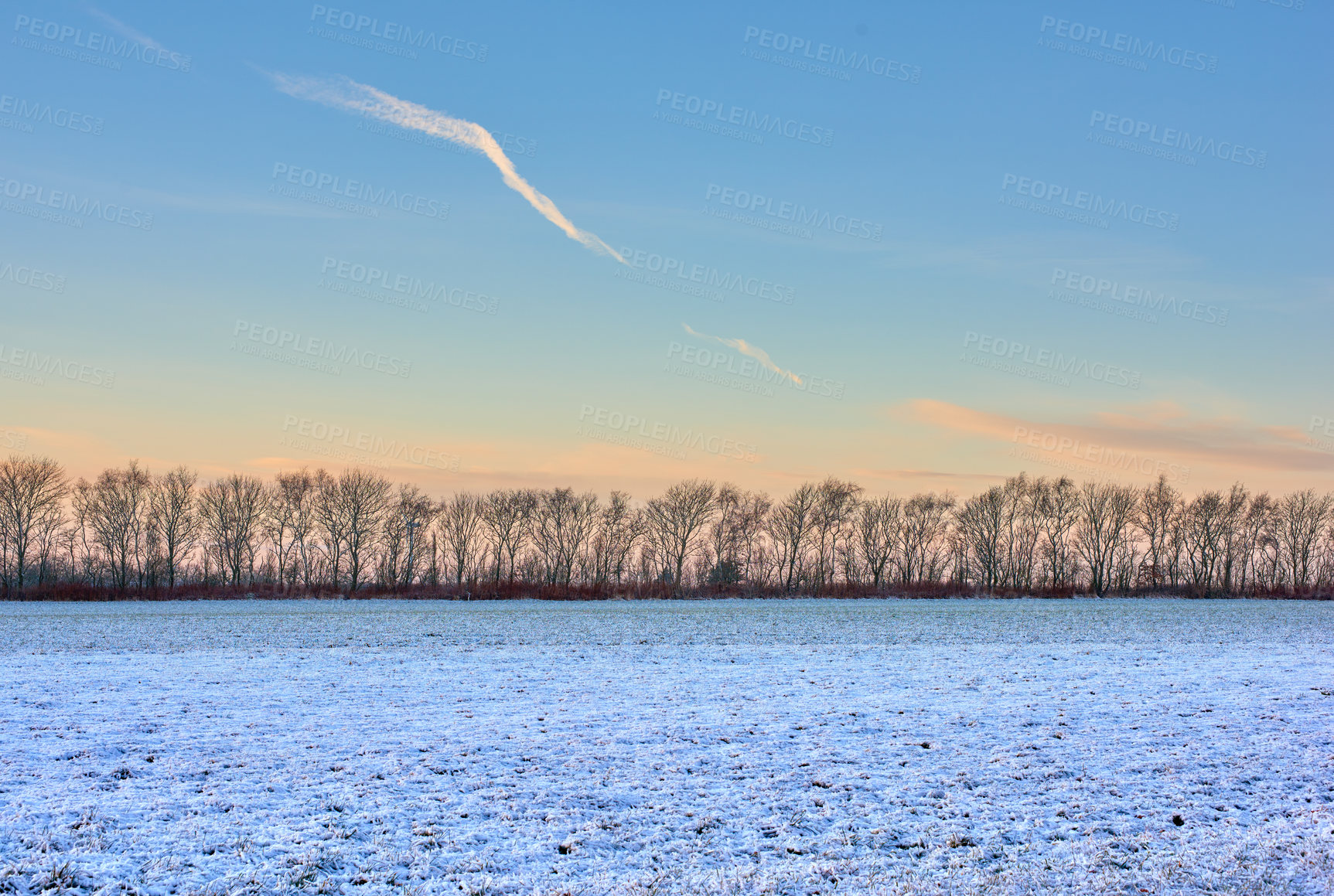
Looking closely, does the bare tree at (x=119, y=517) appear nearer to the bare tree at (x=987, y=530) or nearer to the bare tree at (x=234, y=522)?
the bare tree at (x=234, y=522)

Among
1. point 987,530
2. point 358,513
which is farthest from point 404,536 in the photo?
point 987,530

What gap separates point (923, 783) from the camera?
1012 centimetres

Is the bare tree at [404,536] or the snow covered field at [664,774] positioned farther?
the bare tree at [404,536]

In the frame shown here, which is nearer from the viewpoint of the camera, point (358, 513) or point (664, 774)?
point (664, 774)

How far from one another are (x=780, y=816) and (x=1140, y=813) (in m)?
4.09

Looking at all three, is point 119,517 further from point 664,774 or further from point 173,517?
point 664,774

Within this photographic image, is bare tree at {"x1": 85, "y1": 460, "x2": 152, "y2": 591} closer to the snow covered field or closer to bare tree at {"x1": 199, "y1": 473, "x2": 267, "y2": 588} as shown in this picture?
bare tree at {"x1": 199, "y1": 473, "x2": 267, "y2": 588}

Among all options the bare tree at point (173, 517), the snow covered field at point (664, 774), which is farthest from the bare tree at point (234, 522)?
the snow covered field at point (664, 774)

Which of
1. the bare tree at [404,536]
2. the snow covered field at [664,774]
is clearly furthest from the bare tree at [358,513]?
the snow covered field at [664,774]

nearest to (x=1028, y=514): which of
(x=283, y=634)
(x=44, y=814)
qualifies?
(x=283, y=634)

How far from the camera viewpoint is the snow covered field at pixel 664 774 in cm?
758

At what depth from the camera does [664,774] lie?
10.3 metres

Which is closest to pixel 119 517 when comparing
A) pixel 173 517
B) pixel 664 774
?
pixel 173 517

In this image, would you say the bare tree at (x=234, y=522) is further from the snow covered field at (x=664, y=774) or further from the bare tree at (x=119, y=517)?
the snow covered field at (x=664, y=774)
